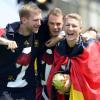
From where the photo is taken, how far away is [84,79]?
27.1ft

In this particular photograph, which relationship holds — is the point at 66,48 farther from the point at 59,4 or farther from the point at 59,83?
the point at 59,4

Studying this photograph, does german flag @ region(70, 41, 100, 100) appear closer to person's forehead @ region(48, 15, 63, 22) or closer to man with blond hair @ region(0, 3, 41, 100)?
person's forehead @ region(48, 15, 63, 22)

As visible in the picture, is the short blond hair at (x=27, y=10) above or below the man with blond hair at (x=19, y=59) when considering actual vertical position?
above

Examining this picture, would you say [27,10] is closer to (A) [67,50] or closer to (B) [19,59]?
(B) [19,59]

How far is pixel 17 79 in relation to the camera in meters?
8.55

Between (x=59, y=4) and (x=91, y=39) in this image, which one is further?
(x=59, y=4)

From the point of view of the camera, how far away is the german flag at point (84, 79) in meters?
8.26

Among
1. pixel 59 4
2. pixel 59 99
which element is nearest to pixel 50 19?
pixel 59 99

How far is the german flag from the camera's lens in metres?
8.26

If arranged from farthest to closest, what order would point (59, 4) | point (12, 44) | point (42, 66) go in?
1. point (59, 4)
2. point (42, 66)
3. point (12, 44)

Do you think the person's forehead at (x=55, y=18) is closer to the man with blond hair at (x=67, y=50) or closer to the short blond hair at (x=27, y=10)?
the man with blond hair at (x=67, y=50)

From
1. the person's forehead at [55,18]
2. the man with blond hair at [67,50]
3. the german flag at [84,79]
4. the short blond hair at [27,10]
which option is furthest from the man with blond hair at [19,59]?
the german flag at [84,79]

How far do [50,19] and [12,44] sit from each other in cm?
65

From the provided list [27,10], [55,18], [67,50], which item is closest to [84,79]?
[67,50]
